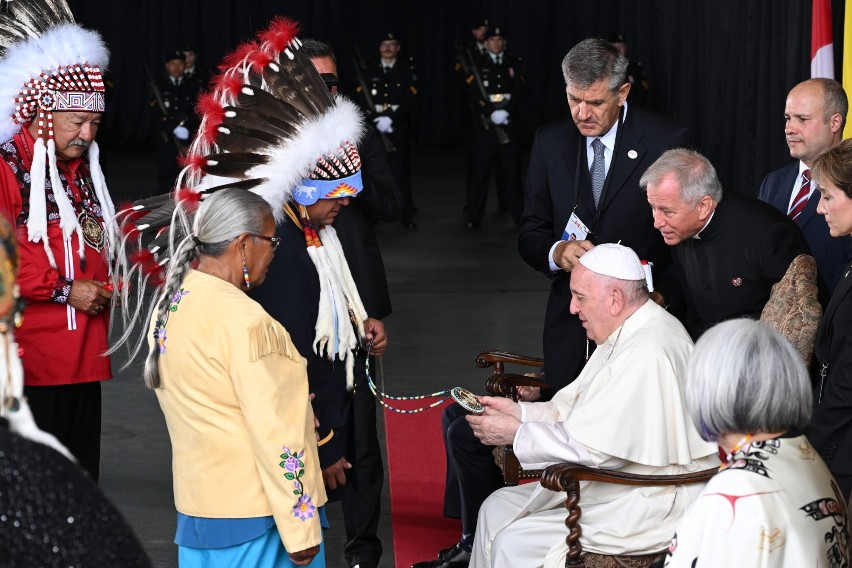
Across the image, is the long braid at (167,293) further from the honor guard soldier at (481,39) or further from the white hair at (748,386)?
the honor guard soldier at (481,39)

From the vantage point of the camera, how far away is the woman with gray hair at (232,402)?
2.54m

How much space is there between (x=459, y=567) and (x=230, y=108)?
171cm

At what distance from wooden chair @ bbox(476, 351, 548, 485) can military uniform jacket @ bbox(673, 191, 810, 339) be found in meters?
0.68

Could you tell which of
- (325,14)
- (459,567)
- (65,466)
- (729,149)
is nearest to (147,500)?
(459,567)

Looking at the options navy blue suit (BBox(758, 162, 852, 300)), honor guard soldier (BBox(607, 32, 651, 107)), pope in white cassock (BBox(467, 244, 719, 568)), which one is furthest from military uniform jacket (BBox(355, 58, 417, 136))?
pope in white cassock (BBox(467, 244, 719, 568))

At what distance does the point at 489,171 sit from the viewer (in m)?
11.5

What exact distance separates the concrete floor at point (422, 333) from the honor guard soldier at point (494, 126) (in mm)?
283

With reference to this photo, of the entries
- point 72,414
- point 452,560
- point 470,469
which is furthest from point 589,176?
point 72,414

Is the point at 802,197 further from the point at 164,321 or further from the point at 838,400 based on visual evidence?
the point at 164,321

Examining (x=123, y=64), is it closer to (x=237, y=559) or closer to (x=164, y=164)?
(x=164, y=164)

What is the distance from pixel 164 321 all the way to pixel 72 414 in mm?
1111

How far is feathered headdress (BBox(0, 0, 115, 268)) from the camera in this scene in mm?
3398

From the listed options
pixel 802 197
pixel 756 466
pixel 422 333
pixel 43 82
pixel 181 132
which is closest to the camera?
pixel 756 466

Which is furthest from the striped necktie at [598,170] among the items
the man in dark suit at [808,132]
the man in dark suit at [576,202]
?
the man in dark suit at [808,132]
